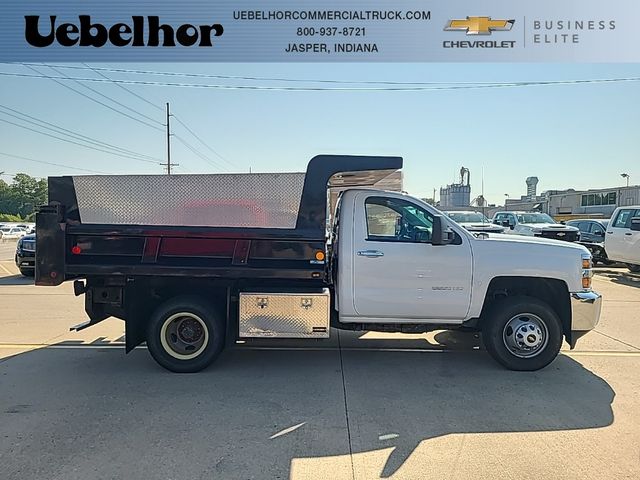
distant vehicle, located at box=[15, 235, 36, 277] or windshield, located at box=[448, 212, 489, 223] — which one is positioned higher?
windshield, located at box=[448, 212, 489, 223]

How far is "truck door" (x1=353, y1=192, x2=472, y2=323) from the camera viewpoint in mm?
5770

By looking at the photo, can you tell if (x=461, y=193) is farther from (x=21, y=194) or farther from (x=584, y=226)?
(x=21, y=194)

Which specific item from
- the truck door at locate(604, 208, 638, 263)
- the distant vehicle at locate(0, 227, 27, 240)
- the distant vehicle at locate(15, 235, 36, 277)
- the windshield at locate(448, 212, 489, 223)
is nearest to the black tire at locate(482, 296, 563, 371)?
the truck door at locate(604, 208, 638, 263)

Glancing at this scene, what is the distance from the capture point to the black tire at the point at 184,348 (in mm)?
5746

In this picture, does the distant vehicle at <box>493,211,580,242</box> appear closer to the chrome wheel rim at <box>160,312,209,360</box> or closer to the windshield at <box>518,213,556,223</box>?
the windshield at <box>518,213,556,223</box>

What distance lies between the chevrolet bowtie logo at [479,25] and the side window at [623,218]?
8.25 meters

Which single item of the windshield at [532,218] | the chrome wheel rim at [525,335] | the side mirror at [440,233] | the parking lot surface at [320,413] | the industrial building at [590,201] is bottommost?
the parking lot surface at [320,413]

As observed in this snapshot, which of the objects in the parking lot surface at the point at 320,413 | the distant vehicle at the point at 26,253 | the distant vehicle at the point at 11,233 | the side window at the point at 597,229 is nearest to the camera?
the parking lot surface at the point at 320,413

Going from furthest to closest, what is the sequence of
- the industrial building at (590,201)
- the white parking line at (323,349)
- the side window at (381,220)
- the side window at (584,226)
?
the industrial building at (590,201), the side window at (584,226), the white parking line at (323,349), the side window at (381,220)

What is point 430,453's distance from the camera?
3859mm

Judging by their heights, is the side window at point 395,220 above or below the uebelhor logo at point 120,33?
below

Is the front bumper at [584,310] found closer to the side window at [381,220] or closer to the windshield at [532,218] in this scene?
the side window at [381,220]

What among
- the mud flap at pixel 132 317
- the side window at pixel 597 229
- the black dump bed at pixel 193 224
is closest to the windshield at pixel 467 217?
the side window at pixel 597 229

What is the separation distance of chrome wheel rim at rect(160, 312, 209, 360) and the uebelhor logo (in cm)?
638
